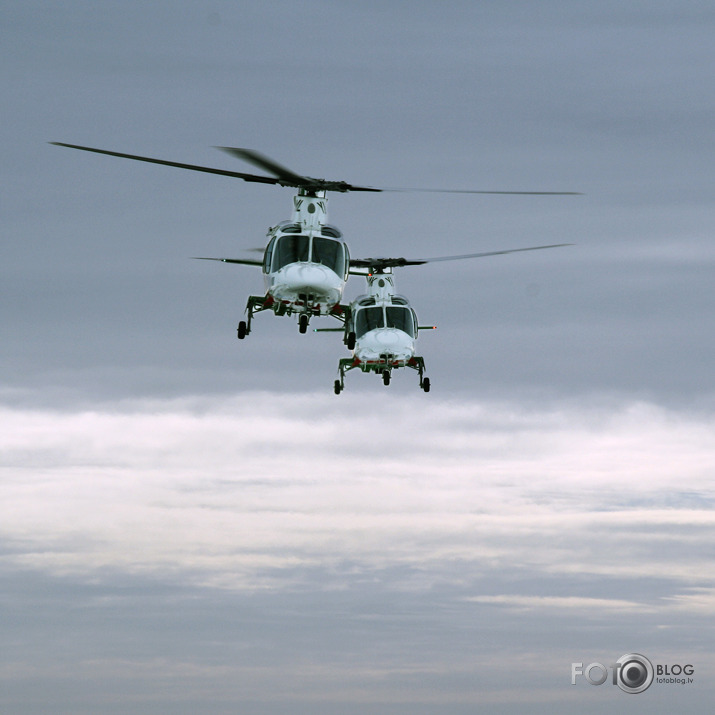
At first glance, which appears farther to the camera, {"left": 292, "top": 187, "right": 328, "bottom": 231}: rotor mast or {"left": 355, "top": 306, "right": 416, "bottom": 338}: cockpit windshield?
{"left": 355, "top": 306, "right": 416, "bottom": 338}: cockpit windshield

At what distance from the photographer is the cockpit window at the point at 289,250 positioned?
5469cm

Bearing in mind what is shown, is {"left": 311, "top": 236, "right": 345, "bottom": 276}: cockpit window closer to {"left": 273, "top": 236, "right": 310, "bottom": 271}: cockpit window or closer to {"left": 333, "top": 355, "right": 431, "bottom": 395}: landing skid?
{"left": 273, "top": 236, "right": 310, "bottom": 271}: cockpit window

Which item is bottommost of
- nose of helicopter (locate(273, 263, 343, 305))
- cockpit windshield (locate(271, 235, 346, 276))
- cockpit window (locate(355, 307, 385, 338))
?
nose of helicopter (locate(273, 263, 343, 305))

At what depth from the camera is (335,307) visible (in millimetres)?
56688

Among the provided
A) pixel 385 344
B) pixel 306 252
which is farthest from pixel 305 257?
pixel 385 344

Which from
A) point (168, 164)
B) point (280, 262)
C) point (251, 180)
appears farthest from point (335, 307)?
point (168, 164)

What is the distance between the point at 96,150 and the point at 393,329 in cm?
2493

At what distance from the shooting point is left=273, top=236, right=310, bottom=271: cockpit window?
54.7 meters

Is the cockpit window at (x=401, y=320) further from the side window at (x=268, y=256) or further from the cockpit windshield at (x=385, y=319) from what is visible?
the side window at (x=268, y=256)

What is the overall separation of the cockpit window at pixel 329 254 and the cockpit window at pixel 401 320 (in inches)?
399

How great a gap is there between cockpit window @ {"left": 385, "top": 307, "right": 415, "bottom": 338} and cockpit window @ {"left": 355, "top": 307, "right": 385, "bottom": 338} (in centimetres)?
45

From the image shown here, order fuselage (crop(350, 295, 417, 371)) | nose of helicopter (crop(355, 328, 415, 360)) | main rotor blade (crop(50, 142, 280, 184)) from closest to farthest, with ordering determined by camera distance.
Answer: main rotor blade (crop(50, 142, 280, 184)) → nose of helicopter (crop(355, 328, 415, 360)) → fuselage (crop(350, 295, 417, 371))


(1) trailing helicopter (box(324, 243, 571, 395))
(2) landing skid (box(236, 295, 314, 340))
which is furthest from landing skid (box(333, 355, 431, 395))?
(2) landing skid (box(236, 295, 314, 340))

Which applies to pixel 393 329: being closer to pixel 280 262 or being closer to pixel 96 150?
pixel 280 262
